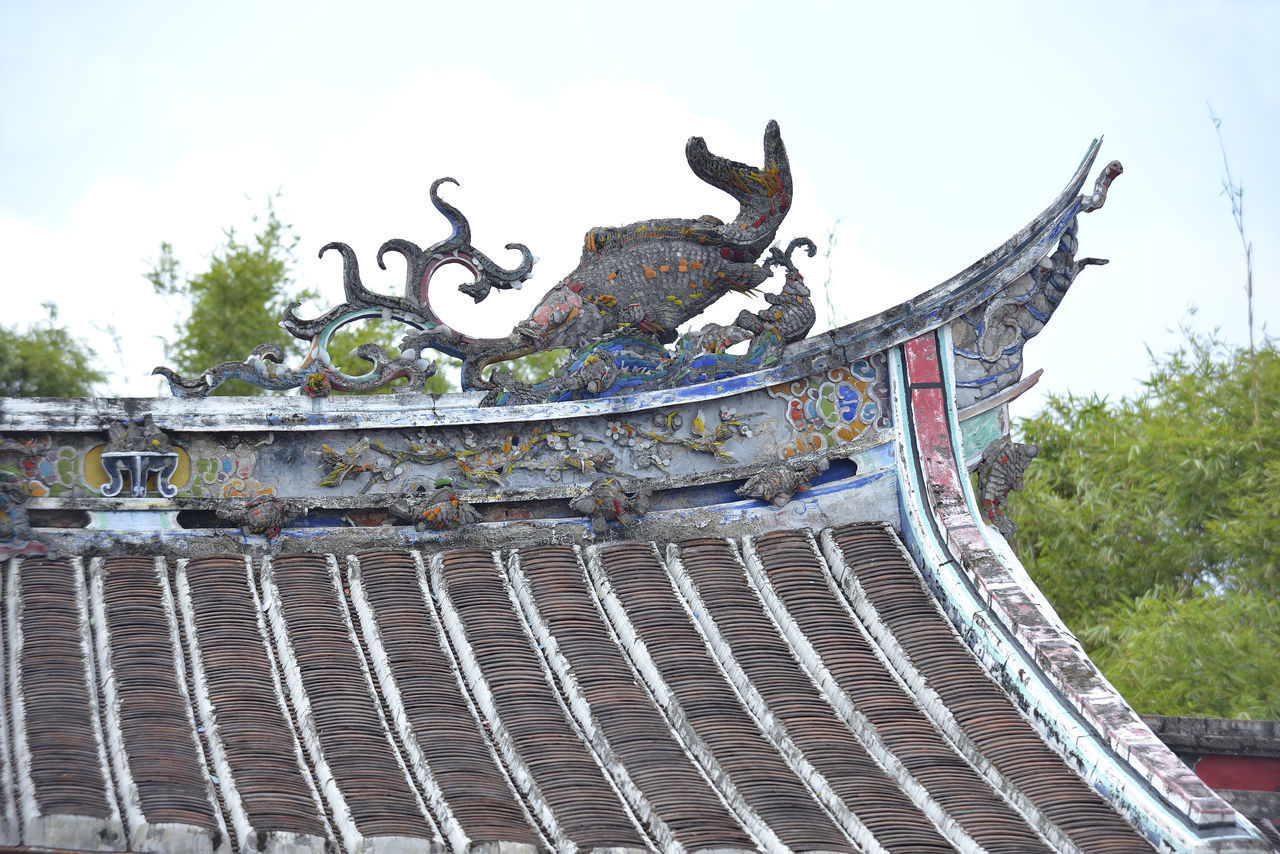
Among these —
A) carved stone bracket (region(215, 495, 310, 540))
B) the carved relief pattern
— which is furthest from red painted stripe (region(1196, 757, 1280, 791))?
carved stone bracket (region(215, 495, 310, 540))

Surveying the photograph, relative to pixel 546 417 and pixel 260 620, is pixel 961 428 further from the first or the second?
pixel 260 620

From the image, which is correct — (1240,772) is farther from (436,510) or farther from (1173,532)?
(1173,532)

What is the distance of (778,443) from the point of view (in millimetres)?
9703

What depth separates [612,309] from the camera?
991 cm

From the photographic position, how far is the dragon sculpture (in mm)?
9570

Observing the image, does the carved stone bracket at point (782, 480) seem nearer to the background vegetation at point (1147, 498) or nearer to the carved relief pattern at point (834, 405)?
the carved relief pattern at point (834, 405)

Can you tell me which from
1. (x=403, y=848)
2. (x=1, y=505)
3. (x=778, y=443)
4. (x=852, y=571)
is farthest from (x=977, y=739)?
(x=1, y=505)

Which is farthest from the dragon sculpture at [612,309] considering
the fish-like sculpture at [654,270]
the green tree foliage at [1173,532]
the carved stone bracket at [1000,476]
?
the green tree foliage at [1173,532]

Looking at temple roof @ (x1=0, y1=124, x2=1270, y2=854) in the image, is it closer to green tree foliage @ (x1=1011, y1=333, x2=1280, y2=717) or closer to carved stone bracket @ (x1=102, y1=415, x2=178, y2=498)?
carved stone bracket @ (x1=102, y1=415, x2=178, y2=498)

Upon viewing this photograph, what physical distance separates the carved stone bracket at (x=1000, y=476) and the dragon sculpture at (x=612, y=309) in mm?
1342

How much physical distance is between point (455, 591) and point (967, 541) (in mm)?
2769

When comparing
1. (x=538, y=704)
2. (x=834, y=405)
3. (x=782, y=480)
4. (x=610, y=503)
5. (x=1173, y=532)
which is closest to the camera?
(x=538, y=704)

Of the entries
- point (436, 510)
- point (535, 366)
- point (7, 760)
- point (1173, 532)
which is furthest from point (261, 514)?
point (535, 366)

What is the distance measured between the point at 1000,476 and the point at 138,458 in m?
4.83
